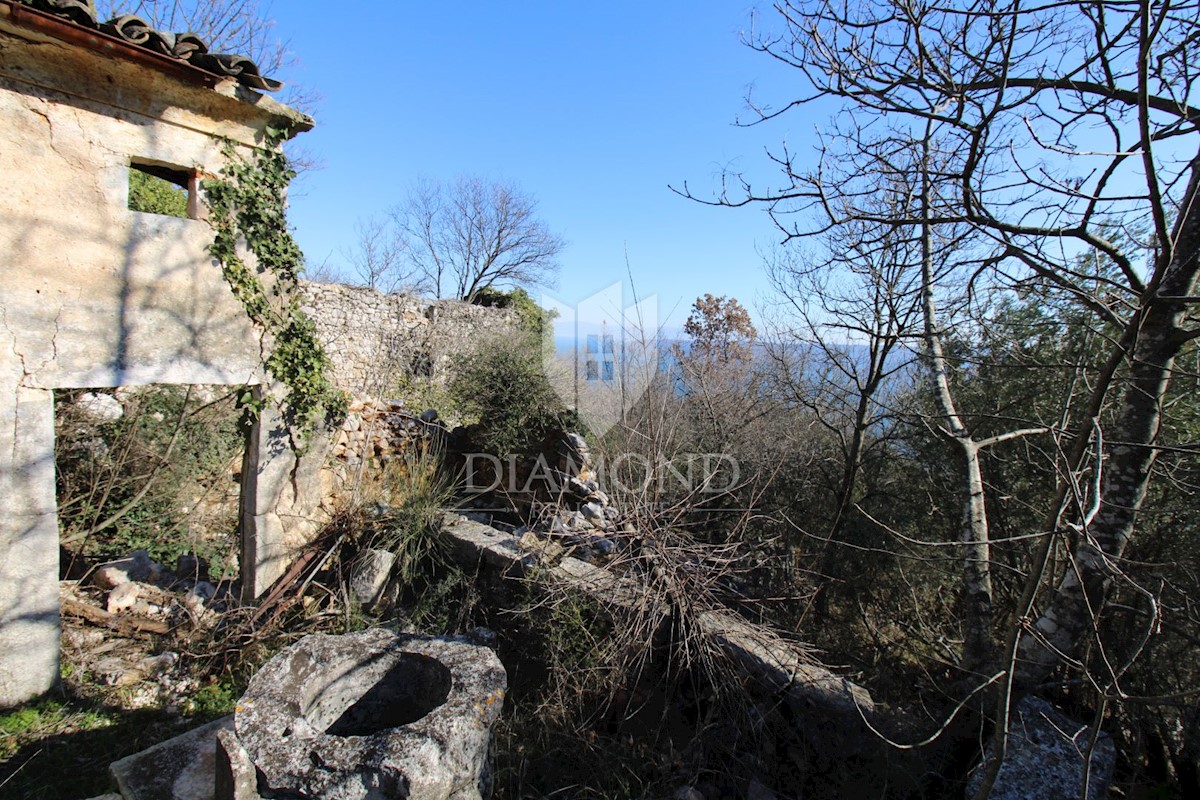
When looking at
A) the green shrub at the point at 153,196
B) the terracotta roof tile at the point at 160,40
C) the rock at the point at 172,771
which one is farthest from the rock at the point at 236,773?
the green shrub at the point at 153,196

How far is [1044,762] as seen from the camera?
115 inches

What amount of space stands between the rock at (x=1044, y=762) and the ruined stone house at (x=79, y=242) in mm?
5667

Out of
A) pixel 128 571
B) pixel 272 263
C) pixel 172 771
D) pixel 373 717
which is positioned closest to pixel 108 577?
pixel 128 571

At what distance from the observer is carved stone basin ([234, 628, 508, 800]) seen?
240 cm

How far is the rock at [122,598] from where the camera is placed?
4824 mm

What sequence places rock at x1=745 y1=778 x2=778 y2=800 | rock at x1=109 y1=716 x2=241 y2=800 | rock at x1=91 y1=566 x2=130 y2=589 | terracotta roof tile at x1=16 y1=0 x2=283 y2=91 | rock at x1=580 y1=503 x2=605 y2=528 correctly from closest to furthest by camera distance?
1. rock at x1=109 y1=716 x2=241 y2=800
2. terracotta roof tile at x1=16 y1=0 x2=283 y2=91
3. rock at x1=745 y1=778 x2=778 y2=800
4. rock at x1=91 y1=566 x2=130 y2=589
5. rock at x1=580 y1=503 x2=605 y2=528

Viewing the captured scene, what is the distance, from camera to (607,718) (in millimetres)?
4039

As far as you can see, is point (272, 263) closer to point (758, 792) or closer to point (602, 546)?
point (602, 546)

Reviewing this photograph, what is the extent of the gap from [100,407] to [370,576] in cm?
367

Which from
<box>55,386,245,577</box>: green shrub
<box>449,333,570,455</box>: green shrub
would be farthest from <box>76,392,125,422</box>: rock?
<box>449,333,570,455</box>: green shrub

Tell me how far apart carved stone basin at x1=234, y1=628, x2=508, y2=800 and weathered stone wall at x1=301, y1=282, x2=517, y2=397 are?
953 centimetres

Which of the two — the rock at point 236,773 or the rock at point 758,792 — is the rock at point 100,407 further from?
the rock at point 758,792

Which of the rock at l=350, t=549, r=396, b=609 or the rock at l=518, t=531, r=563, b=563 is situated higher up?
the rock at l=518, t=531, r=563, b=563

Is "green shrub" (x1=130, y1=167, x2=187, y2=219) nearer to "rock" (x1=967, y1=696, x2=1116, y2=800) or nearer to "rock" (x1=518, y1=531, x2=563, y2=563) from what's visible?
"rock" (x1=518, y1=531, x2=563, y2=563)
